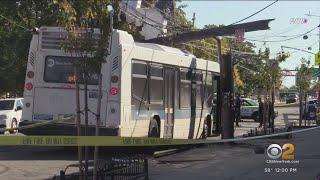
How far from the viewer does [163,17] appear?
179 feet

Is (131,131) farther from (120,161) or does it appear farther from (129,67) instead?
(120,161)

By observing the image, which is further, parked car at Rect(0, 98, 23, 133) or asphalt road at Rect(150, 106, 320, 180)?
parked car at Rect(0, 98, 23, 133)

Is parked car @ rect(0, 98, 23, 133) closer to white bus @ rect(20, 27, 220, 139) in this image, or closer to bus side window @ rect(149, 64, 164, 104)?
white bus @ rect(20, 27, 220, 139)

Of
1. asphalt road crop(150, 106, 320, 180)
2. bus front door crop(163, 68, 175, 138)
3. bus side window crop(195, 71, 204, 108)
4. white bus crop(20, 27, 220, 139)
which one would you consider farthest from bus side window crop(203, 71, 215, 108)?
asphalt road crop(150, 106, 320, 180)

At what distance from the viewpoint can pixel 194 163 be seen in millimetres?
14180

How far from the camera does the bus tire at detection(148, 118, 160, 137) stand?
16862 mm

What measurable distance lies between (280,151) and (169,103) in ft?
21.3

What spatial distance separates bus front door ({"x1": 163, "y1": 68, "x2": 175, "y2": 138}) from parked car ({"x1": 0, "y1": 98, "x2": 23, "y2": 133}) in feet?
40.4

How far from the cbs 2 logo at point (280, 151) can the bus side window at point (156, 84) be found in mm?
5415

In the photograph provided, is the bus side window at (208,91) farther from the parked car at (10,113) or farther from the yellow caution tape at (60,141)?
the yellow caution tape at (60,141)

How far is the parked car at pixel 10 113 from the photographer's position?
28312 millimetres

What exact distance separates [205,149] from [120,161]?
22.7 ft

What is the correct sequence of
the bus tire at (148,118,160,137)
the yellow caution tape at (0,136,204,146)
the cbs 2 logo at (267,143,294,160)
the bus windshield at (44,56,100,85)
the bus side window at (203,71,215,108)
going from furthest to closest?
the bus side window at (203,71,215,108)
the bus tire at (148,118,160,137)
the bus windshield at (44,56,100,85)
the cbs 2 logo at (267,143,294,160)
the yellow caution tape at (0,136,204,146)

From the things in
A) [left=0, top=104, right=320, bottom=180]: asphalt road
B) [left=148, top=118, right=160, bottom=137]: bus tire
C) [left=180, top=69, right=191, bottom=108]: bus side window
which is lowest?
[left=0, top=104, right=320, bottom=180]: asphalt road
